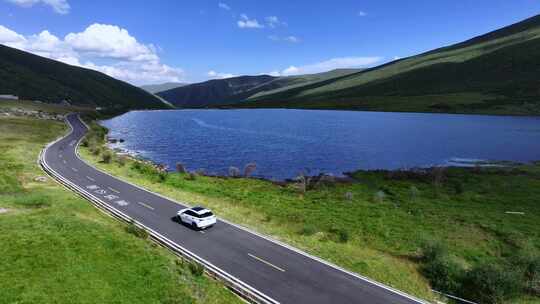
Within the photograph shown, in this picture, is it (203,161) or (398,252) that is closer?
(398,252)

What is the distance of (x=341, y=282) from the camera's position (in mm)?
27234

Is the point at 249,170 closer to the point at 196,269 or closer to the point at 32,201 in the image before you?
the point at 32,201

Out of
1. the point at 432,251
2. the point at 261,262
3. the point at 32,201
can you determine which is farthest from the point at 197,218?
the point at 432,251

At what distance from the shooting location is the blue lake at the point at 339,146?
89.0 m

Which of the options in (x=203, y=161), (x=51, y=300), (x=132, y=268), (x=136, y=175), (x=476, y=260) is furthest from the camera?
(x=203, y=161)

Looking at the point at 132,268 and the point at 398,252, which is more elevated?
the point at 132,268

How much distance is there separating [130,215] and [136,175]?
76.8 feet

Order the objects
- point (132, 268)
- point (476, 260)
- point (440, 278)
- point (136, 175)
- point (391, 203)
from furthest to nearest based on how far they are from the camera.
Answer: point (136, 175) < point (391, 203) < point (476, 260) < point (440, 278) < point (132, 268)

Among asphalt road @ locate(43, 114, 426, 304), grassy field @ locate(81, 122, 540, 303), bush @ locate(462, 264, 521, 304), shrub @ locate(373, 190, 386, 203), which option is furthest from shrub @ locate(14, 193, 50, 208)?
shrub @ locate(373, 190, 386, 203)

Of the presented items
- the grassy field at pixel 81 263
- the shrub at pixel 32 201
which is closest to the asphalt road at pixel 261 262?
the grassy field at pixel 81 263

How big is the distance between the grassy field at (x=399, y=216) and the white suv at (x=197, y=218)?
13.3 feet

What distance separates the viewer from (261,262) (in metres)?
29.9

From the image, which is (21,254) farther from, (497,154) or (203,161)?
(497,154)

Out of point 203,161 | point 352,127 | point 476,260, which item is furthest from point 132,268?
point 352,127
